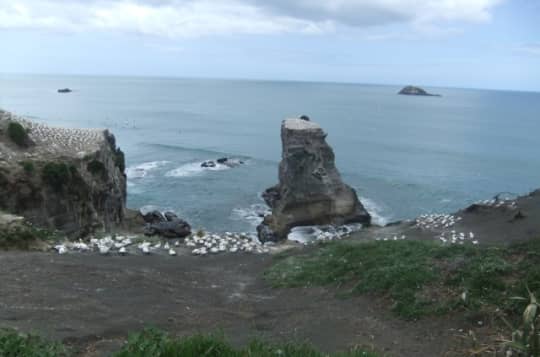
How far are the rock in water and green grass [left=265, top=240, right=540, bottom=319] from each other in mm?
22850

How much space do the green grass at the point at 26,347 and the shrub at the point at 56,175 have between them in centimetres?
2257

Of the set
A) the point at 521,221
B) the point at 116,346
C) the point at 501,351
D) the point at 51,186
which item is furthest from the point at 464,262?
the point at 51,186

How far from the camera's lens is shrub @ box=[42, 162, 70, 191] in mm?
28484

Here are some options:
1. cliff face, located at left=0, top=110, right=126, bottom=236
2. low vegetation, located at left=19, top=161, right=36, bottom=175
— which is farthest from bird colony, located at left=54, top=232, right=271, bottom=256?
low vegetation, located at left=19, top=161, right=36, bottom=175

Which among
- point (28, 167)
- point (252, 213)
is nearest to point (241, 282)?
point (28, 167)

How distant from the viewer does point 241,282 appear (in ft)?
56.8

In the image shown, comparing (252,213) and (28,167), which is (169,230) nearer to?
(28,167)

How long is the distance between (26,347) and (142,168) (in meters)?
60.0

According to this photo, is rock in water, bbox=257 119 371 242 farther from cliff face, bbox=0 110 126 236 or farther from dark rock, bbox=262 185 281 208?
cliff face, bbox=0 110 126 236

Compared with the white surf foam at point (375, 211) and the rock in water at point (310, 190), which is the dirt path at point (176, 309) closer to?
the rock in water at point (310, 190)

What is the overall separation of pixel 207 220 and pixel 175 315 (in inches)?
1346

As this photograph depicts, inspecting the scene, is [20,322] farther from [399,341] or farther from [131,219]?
[131,219]

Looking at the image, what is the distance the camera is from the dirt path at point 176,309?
9.86 m

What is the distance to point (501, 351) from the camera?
787 centimetres
